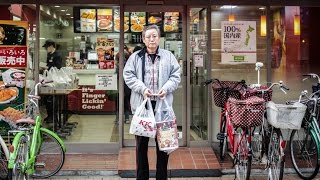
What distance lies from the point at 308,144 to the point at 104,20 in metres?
4.16

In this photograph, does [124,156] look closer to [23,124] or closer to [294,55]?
[23,124]

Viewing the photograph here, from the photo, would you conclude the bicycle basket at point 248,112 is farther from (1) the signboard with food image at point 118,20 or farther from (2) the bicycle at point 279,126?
(1) the signboard with food image at point 118,20

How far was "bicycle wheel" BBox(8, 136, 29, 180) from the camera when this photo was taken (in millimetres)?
5914

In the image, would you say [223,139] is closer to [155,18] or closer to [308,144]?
[308,144]

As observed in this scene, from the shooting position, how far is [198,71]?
342 inches

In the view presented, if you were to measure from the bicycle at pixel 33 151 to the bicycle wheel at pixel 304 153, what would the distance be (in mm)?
3556

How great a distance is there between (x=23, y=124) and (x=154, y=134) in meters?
2.09

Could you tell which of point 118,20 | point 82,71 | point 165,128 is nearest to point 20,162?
point 165,128

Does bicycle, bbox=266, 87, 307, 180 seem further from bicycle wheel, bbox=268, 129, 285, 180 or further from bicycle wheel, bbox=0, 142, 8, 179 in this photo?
bicycle wheel, bbox=0, 142, 8, 179

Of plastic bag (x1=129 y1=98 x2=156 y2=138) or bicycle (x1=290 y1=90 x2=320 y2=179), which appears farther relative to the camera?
bicycle (x1=290 y1=90 x2=320 y2=179)

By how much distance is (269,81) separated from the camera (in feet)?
28.5

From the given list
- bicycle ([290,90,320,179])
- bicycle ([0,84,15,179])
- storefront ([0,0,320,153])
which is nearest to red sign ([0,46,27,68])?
storefront ([0,0,320,153])

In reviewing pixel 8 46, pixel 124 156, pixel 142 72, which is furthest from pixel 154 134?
pixel 8 46

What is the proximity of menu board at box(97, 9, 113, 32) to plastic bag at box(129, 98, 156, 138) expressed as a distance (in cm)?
341
